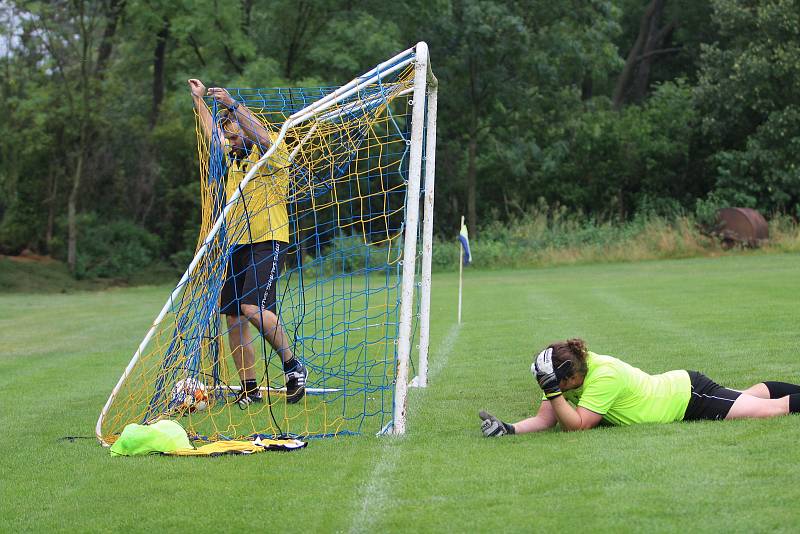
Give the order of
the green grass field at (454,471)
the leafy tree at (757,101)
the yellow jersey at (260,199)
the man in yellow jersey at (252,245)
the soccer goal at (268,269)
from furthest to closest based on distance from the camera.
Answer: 1. the leafy tree at (757,101)
2. the man in yellow jersey at (252,245)
3. the yellow jersey at (260,199)
4. the soccer goal at (268,269)
5. the green grass field at (454,471)

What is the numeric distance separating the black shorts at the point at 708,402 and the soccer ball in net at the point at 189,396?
11.6 feet

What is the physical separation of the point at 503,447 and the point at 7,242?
3287cm

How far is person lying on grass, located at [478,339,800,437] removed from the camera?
6477 mm

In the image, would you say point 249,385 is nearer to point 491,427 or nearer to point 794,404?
point 491,427

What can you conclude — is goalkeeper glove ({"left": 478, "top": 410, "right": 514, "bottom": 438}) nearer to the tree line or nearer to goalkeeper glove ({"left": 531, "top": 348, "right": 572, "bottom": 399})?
goalkeeper glove ({"left": 531, "top": 348, "right": 572, "bottom": 399})

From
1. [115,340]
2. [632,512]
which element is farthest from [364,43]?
[632,512]

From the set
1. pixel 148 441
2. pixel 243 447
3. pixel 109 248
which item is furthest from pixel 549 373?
pixel 109 248

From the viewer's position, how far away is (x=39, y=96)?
33.7m

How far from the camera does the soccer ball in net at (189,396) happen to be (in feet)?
25.1

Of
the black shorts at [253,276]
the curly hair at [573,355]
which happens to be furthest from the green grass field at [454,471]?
the black shorts at [253,276]

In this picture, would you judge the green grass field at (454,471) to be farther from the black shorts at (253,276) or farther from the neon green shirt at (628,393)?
the black shorts at (253,276)

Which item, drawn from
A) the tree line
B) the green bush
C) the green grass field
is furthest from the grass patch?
the green grass field

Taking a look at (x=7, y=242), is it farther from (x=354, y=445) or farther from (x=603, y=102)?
(x=354, y=445)

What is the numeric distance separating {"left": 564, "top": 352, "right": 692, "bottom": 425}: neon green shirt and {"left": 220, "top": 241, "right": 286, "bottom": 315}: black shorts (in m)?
2.53
